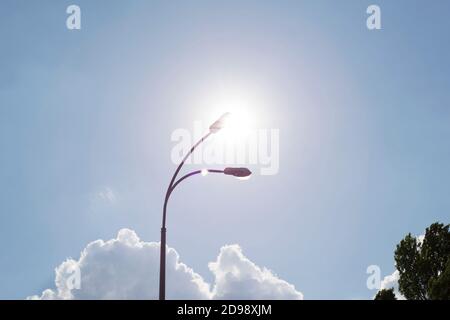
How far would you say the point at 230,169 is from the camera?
15.8m

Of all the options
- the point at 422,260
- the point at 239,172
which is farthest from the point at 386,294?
the point at 239,172

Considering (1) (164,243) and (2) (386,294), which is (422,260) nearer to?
(2) (386,294)

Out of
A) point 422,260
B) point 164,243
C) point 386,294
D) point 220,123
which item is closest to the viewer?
point 164,243

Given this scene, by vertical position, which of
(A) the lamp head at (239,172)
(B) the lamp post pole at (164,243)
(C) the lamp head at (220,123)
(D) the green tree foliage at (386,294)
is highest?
(C) the lamp head at (220,123)

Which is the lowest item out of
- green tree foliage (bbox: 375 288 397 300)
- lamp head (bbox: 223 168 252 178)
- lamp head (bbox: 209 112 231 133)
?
green tree foliage (bbox: 375 288 397 300)

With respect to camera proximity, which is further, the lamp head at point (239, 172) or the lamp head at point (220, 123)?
the lamp head at point (239, 172)

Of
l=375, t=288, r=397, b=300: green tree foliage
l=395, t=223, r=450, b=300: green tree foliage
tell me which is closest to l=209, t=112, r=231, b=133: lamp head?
l=375, t=288, r=397, b=300: green tree foliage

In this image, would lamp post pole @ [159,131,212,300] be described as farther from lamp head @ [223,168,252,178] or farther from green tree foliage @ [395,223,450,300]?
green tree foliage @ [395,223,450,300]

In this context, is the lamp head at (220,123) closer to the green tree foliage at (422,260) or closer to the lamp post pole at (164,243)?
the lamp post pole at (164,243)

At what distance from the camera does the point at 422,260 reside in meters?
41.4

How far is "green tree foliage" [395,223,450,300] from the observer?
4094cm

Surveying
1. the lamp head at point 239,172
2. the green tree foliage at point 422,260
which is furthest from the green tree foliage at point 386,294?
the lamp head at point 239,172

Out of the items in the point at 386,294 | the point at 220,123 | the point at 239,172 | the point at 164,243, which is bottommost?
the point at 386,294

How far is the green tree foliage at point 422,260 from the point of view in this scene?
40.9 meters
